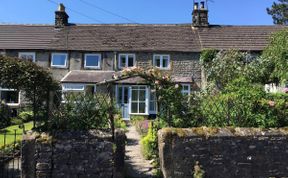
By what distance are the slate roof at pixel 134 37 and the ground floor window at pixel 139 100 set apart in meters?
3.29

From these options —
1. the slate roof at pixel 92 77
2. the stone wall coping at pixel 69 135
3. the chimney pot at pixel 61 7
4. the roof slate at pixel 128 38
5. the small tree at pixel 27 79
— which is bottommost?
the stone wall coping at pixel 69 135

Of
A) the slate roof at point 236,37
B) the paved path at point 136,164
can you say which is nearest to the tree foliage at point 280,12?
the slate roof at point 236,37

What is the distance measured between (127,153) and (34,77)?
4634mm

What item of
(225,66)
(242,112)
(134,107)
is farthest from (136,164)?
(134,107)

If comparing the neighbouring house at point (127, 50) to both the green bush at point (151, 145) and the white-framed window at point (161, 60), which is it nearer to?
the white-framed window at point (161, 60)

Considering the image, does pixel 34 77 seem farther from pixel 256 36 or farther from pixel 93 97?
pixel 256 36

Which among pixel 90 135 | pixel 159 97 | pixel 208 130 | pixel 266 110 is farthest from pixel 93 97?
pixel 266 110

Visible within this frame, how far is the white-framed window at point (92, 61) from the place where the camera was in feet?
93.8

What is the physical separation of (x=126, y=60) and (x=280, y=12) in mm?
31778

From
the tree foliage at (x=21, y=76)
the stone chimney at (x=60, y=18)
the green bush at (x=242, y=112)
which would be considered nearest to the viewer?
the tree foliage at (x=21, y=76)

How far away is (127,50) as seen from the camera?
92.2 ft

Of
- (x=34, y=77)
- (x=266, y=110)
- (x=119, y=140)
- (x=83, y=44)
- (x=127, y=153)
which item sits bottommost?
(x=127, y=153)

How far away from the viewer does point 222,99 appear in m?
9.44

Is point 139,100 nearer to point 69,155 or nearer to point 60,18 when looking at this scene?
point 60,18
